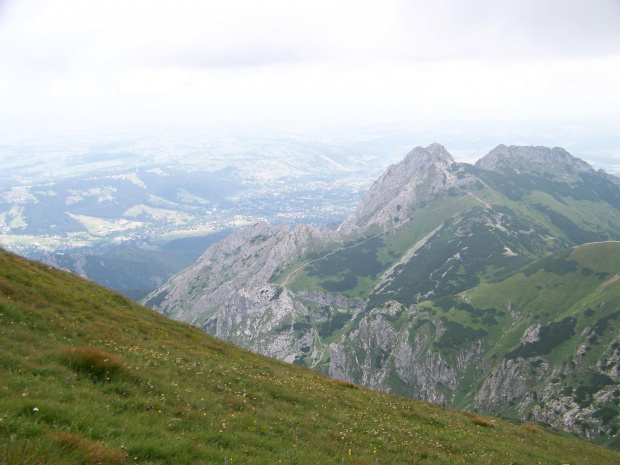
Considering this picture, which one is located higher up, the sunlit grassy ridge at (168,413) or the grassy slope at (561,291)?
the sunlit grassy ridge at (168,413)

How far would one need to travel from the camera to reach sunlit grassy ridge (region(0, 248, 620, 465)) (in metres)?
10.2

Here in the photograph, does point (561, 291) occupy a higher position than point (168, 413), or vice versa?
point (168, 413)

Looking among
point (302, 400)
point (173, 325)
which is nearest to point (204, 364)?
point (302, 400)

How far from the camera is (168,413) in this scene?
14.3 meters

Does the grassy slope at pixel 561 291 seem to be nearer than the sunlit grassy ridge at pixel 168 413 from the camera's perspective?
No

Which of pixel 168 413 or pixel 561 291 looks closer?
pixel 168 413

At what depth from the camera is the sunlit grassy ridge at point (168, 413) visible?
33.6 ft

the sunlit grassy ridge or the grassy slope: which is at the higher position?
the sunlit grassy ridge

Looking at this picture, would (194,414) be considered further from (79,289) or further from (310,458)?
(79,289)

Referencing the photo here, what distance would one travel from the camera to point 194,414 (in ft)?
49.2

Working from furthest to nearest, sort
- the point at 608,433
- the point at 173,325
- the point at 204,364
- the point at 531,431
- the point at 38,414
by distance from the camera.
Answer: the point at 608,433 < the point at 173,325 < the point at 531,431 < the point at 204,364 < the point at 38,414

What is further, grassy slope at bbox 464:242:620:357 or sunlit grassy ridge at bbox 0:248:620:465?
grassy slope at bbox 464:242:620:357

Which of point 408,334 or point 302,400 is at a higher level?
point 302,400

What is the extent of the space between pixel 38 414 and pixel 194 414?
5.95m
